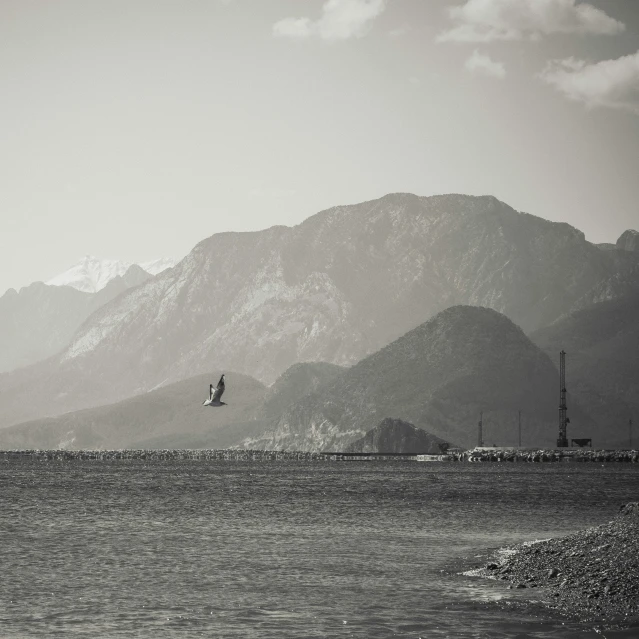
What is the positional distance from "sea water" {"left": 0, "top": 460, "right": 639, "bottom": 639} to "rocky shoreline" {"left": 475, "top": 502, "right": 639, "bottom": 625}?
129cm

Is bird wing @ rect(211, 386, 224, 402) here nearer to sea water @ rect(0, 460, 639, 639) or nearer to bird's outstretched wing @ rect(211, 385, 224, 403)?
bird's outstretched wing @ rect(211, 385, 224, 403)

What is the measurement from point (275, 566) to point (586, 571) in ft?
62.2

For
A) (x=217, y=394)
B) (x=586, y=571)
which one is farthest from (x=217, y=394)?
(x=586, y=571)

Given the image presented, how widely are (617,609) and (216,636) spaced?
16.3 m

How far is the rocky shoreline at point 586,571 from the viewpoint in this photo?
46812 mm

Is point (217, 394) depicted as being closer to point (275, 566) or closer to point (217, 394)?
point (217, 394)

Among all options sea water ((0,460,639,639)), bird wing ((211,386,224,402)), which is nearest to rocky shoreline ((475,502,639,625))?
sea water ((0,460,639,639))

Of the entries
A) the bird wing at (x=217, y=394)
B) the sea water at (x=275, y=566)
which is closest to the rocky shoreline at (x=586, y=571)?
the sea water at (x=275, y=566)

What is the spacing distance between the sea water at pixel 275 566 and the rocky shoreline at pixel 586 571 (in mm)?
1285

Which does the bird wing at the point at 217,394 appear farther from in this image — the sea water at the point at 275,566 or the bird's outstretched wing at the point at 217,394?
the sea water at the point at 275,566

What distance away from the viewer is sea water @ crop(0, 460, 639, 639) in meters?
46.2

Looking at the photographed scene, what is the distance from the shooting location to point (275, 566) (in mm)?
64312

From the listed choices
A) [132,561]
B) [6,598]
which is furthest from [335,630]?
[132,561]

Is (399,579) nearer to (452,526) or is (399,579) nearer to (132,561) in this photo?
(132,561)
